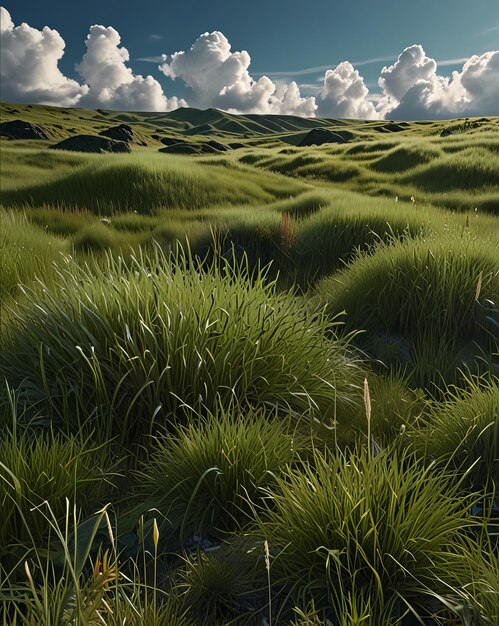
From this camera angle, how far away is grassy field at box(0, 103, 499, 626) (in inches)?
57.4

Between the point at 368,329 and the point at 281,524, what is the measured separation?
8.15 feet

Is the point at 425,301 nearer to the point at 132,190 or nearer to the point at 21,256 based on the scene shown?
the point at 21,256

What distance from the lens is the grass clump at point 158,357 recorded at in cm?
234

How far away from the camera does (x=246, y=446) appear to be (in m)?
1.93

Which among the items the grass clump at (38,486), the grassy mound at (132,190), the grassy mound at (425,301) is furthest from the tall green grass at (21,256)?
the grassy mound at (132,190)

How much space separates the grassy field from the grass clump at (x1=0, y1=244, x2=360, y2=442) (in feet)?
0.05

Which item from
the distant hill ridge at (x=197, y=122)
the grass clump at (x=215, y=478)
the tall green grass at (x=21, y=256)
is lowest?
the grass clump at (x=215, y=478)

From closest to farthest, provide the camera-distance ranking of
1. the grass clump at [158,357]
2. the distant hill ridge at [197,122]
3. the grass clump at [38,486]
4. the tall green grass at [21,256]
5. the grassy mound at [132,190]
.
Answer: the grass clump at [38,486]
the grass clump at [158,357]
the tall green grass at [21,256]
the grassy mound at [132,190]
the distant hill ridge at [197,122]

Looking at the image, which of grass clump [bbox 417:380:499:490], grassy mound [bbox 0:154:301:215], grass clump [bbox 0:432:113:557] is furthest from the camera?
grassy mound [bbox 0:154:301:215]

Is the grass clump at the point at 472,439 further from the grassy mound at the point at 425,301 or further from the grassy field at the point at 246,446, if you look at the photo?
the grassy mound at the point at 425,301

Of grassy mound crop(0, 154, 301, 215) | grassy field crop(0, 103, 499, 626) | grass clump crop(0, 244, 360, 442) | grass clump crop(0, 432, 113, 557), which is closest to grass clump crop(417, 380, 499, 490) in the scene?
grassy field crop(0, 103, 499, 626)

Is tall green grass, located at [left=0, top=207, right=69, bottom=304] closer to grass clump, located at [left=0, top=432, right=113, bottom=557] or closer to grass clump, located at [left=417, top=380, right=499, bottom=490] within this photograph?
grass clump, located at [left=0, top=432, right=113, bottom=557]

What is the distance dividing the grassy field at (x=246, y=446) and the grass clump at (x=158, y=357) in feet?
0.05

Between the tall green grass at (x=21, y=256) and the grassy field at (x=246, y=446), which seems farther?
the tall green grass at (x=21, y=256)
